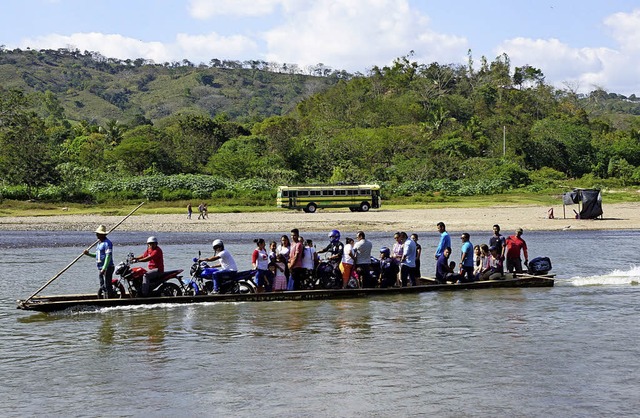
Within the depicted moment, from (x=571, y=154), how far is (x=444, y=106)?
21533 mm

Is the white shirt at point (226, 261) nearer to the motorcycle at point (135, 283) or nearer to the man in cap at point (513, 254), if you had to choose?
the motorcycle at point (135, 283)

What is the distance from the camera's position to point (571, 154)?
310ft

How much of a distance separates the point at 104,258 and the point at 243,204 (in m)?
44.4

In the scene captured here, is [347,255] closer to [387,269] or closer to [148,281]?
[387,269]

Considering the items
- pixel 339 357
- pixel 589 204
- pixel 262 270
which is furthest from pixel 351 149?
pixel 339 357

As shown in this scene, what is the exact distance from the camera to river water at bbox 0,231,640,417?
11852 mm

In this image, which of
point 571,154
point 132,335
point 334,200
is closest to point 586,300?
point 132,335

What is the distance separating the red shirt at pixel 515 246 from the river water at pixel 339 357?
1.07m

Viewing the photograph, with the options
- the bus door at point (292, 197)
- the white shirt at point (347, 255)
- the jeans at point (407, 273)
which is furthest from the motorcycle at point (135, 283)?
the bus door at point (292, 197)

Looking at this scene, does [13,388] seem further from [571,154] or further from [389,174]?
[571,154]

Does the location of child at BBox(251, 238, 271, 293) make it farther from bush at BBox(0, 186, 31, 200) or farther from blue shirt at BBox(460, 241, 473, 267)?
bush at BBox(0, 186, 31, 200)

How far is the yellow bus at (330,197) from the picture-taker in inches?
2309

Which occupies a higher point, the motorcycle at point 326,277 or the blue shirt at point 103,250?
the blue shirt at point 103,250

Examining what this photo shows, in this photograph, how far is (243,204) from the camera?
62.4 metres
